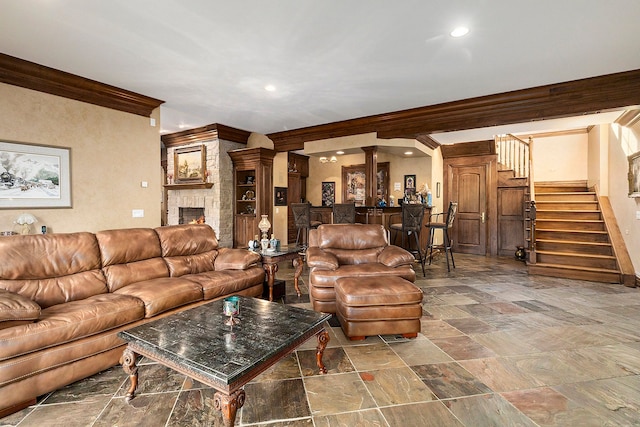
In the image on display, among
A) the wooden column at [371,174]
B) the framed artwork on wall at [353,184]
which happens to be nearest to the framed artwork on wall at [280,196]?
the wooden column at [371,174]

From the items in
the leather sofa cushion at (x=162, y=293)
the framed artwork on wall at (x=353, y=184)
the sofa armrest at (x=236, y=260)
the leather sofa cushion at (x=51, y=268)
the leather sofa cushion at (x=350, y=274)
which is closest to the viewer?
the leather sofa cushion at (x=51, y=268)

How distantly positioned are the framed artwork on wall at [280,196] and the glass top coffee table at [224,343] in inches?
197

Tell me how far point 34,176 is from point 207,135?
351 cm

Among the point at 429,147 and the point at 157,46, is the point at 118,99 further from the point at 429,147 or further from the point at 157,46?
the point at 429,147

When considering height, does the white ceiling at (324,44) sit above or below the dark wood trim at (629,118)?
above

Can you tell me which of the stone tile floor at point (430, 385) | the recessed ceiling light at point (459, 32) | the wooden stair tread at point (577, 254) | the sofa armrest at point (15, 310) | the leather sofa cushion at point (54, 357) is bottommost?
the stone tile floor at point (430, 385)

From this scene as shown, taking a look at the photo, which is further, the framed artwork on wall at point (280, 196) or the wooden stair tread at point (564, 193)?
the framed artwork on wall at point (280, 196)

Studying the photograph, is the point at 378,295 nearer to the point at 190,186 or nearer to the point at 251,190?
the point at 251,190

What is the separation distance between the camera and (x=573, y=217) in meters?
Result: 6.14

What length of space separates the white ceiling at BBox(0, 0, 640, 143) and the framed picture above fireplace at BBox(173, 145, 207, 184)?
241 cm

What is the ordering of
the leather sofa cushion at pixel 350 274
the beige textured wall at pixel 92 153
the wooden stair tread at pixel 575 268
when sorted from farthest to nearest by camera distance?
the wooden stair tread at pixel 575 268, the beige textured wall at pixel 92 153, the leather sofa cushion at pixel 350 274

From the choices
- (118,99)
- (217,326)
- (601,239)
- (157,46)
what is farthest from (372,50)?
(601,239)

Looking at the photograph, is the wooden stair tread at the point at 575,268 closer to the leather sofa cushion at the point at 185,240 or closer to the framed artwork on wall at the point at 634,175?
the framed artwork on wall at the point at 634,175

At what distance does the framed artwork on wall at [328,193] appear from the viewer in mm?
9359
